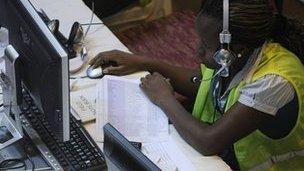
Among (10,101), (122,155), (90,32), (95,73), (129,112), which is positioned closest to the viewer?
(122,155)

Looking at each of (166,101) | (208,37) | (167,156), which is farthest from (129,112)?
(208,37)

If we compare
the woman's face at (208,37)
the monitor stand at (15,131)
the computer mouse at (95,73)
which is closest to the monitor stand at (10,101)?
the monitor stand at (15,131)

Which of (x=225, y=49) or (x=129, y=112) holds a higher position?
(x=225, y=49)

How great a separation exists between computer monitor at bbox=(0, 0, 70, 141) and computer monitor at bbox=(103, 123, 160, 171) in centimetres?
12

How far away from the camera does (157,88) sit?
1.97 m

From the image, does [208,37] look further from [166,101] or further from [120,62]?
[120,62]

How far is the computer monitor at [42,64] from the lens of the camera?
58.9 inches

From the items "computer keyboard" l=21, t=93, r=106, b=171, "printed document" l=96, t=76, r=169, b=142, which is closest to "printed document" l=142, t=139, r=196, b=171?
"printed document" l=96, t=76, r=169, b=142

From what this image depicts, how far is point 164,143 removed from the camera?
181 cm

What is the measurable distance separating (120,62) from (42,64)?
597 mm

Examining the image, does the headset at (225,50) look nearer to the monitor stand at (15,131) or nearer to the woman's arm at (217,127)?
the woman's arm at (217,127)

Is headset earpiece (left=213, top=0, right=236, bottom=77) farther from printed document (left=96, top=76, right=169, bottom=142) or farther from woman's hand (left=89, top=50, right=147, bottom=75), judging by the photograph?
woman's hand (left=89, top=50, right=147, bottom=75)

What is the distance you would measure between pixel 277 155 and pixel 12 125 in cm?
85

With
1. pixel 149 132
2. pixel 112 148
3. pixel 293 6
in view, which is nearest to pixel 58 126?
pixel 112 148
